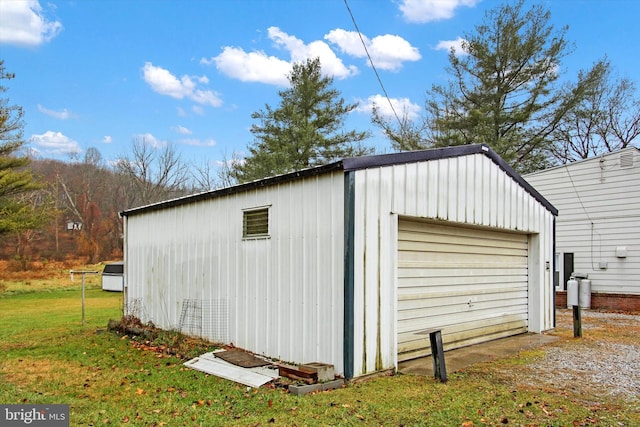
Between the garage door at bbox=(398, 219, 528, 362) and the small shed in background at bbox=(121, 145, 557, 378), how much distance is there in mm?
28

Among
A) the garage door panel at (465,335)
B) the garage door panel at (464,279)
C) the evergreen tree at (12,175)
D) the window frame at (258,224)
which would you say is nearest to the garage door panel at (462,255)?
the garage door panel at (464,279)

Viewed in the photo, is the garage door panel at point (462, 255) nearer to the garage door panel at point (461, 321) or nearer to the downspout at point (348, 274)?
the garage door panel at point (461, 321)

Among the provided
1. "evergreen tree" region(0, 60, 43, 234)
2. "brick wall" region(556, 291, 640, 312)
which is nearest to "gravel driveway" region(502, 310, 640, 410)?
"brick wall" region(556, 291, 640, 312)

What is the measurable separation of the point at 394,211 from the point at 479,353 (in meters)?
2.88

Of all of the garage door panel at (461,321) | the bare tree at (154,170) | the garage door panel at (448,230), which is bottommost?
the garage door panel at (461,321)

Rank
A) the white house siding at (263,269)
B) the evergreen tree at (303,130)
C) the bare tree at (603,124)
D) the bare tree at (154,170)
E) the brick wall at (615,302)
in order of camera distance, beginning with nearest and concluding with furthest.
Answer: the white house siding at (263,269) < the brick wall at (615,302) < the bare tree at (603,124) < the evergreen tree at (303,130) < the bare tree at (154,170)

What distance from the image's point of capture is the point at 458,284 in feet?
24.5

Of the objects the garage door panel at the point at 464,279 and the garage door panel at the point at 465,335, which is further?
the garage door panel at the point at 464,279

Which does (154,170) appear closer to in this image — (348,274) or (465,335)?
(465,335)

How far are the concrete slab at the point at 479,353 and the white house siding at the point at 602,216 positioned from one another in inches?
209

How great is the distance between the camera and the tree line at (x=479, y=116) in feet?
67.2

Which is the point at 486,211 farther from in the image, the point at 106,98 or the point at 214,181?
the point at 214,181

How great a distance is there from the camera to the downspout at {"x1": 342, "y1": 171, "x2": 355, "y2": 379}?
16.9ft

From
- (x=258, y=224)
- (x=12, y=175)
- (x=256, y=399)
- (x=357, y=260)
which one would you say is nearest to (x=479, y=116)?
(x=258, y=224)
